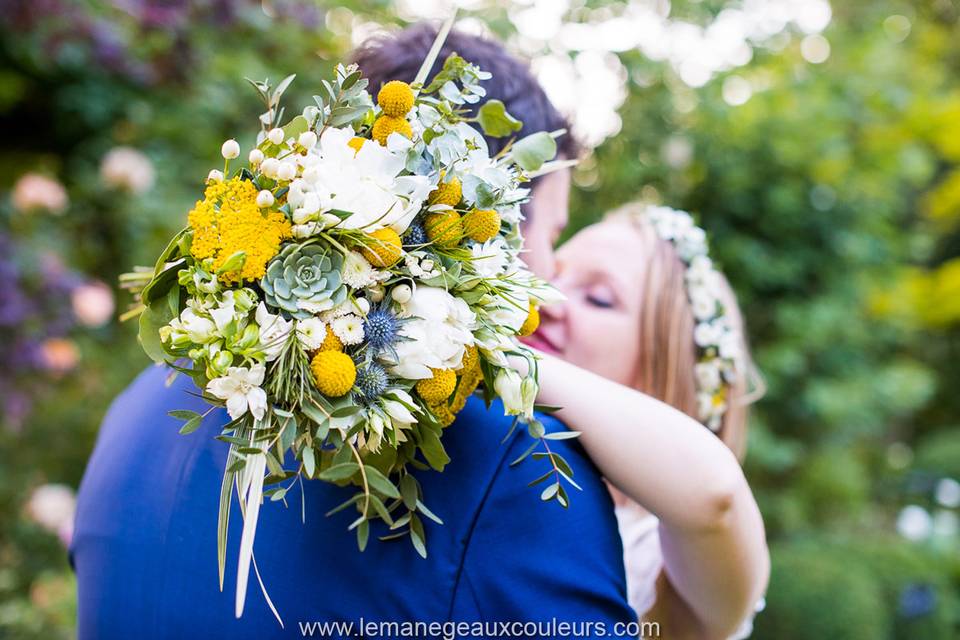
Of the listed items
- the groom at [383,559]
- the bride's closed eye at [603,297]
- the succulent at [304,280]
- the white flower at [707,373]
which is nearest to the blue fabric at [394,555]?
the groom at [383,559]

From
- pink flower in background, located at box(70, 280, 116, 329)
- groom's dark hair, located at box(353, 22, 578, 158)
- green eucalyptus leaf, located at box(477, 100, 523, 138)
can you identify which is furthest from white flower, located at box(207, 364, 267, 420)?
pink flower in background, located at box(70, 280, 116, 329)

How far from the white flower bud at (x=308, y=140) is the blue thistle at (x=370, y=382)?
31cm


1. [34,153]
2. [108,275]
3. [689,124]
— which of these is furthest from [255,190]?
[34,153]

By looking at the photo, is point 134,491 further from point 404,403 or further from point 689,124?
point 689,124

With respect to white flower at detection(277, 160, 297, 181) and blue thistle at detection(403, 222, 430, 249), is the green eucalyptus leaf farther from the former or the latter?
white flower at detection(277, 160, 297, 181)

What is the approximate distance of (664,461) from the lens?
1.32m

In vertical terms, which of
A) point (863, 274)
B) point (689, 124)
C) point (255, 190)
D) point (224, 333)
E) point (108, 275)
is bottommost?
point (863, 274)

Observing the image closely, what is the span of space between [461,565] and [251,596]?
0.33m

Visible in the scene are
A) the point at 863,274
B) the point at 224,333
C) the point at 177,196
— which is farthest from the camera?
the point at 863,274

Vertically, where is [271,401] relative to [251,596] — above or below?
above

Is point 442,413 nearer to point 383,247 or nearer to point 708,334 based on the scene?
point 383,247

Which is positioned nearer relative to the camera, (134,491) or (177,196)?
(134,491)

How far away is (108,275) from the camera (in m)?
5.56

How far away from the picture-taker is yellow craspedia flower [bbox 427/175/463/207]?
1157 mm
